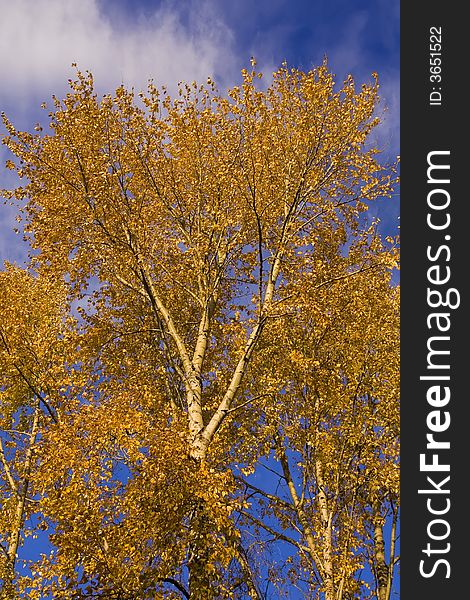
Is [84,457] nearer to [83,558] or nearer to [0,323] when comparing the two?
[83,558]

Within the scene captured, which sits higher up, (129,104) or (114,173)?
(129,104)

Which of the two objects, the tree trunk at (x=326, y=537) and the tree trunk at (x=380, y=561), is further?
the tree trunk at (x=380, y=561)

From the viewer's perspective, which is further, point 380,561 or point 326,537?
point 380,561

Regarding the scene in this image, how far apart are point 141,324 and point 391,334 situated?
8.11 meters

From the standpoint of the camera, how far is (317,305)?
14.1 m

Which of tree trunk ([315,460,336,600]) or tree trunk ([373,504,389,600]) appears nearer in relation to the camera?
tree trunk ([315,460,336,600])

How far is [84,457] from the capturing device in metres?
11.3

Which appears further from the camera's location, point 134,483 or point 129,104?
point 129,104

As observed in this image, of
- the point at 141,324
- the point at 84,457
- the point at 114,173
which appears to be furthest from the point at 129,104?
the point at 84,457

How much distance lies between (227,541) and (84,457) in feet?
11.5

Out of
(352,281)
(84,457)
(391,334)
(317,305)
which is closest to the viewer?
(84,457)

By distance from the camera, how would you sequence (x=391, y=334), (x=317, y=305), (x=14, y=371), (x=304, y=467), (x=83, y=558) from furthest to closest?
(x=14, y=371), (x=391, y=334), (x=304, y=467), (x=317, y=305), (x=83, y=558)

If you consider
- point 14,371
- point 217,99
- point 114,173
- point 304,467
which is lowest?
point 304,467

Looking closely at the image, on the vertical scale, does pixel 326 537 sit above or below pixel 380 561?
below
